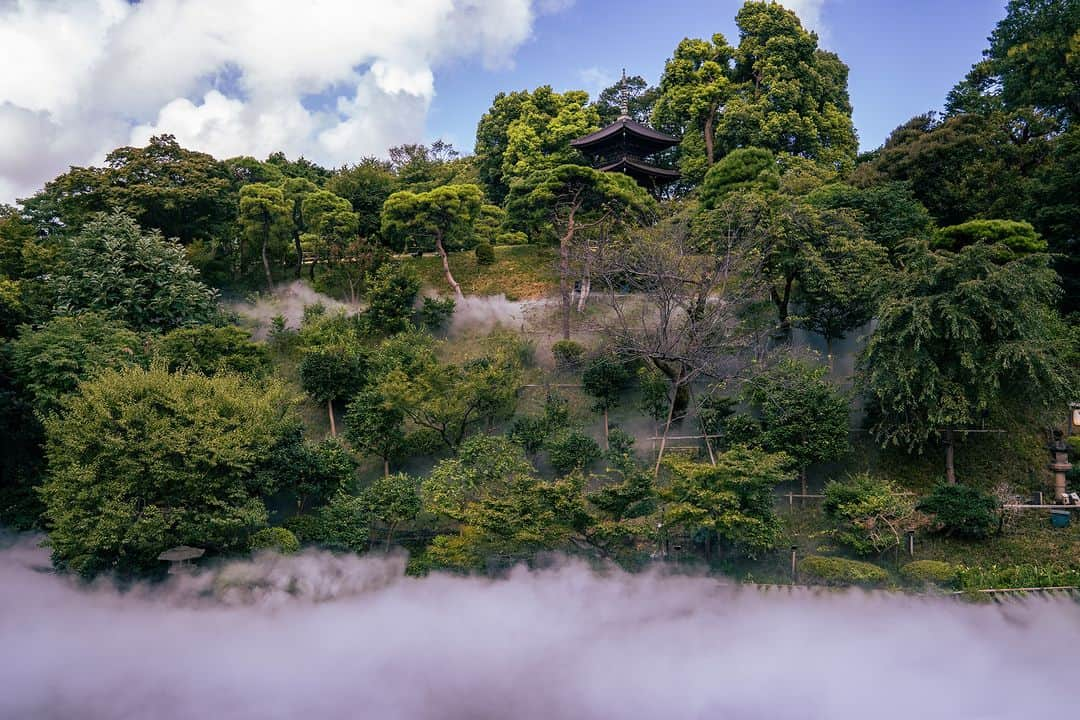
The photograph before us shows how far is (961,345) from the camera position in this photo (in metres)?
13.2

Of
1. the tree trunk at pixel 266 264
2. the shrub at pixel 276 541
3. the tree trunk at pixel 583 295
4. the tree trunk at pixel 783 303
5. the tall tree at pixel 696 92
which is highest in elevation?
the tall tree at pixel 696 92

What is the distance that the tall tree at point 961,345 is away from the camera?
Answer: 42.8 ft

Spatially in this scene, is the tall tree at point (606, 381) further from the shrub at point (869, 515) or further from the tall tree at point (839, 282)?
the shrub at point (869, 515)

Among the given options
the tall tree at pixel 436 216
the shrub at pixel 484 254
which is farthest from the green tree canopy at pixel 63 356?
the shrub at pixel 484 254

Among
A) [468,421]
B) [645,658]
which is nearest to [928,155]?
[468,421]

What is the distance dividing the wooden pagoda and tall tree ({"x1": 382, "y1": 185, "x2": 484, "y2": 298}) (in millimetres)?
5952

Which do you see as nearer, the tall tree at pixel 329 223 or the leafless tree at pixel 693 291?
the leafless tree at pixel 693 291

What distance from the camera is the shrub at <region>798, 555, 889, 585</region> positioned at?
38.7 feet

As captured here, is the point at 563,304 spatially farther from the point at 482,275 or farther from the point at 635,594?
the point at 635,594

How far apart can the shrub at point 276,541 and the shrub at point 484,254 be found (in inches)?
555

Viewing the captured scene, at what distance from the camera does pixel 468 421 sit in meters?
17.2

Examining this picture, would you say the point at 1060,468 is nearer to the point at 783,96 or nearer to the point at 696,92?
the point at 783,96

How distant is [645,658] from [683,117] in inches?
941

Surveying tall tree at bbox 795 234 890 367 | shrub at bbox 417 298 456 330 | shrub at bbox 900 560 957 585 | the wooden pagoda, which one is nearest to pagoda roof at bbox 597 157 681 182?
the wooden pagoda
